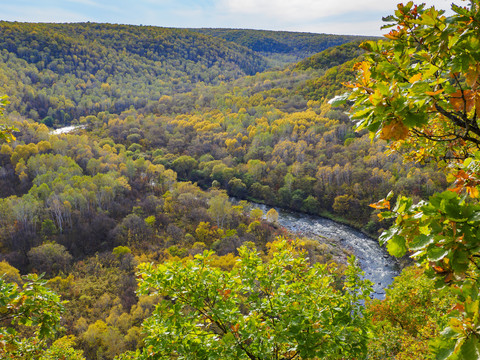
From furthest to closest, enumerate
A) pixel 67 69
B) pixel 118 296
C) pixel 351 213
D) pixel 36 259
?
pixel 67 69
pixel 351 213
pixel 36 259
pixel 118 296

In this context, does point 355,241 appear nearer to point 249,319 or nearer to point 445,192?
point 249,319

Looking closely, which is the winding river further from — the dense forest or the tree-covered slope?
the tree-covered slope

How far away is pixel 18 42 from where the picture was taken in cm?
14638

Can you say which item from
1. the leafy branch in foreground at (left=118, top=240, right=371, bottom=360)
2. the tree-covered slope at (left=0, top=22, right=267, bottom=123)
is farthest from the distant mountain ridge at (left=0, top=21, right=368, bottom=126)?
the leafy branch in foreground at (left=118, top=240, right=371, bottom=360)

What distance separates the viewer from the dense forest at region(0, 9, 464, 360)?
5.27 meters

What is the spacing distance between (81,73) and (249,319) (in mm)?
167950

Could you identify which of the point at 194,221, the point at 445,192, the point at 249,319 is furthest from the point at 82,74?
the point at 445,192

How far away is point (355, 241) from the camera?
46.1 m

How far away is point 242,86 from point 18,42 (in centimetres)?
10693

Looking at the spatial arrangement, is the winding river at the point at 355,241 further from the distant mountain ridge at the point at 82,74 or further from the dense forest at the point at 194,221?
the distant mountain ridge at the point at 82,74

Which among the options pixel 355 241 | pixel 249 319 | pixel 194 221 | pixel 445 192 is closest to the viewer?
pixel 445 192

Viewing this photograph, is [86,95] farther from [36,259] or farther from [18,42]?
[36,259]

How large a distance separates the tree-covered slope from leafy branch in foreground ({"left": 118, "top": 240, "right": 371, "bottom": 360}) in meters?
122

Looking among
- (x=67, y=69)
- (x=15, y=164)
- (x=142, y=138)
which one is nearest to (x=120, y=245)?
(x=15, y=164)
